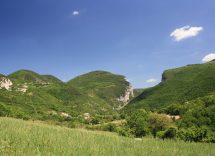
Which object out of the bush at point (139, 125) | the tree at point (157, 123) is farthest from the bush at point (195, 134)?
the tree at point (157, 123)

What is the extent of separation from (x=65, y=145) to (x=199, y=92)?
634 ft

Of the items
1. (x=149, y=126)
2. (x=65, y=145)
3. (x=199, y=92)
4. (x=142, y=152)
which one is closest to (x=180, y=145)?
(x=142, y=152)

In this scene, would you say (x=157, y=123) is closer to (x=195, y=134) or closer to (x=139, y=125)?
→ (x=139, y=125)

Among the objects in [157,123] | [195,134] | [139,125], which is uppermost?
[157,123]

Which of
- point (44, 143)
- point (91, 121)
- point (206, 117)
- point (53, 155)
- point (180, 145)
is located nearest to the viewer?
point (53, 155)

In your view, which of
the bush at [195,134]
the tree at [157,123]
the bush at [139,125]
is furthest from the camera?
the tree at [157,123]

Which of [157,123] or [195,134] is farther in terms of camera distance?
[157,123]

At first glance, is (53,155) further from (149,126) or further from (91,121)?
(91,121)

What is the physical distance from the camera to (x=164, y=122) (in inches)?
2443

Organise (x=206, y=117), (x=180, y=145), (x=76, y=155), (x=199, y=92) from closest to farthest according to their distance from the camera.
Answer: (x=76, y=155), (x=180, y=145), (x=206, y=117), (x=199, y=92)

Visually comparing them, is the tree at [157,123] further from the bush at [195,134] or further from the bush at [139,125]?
the bush at [195,134]

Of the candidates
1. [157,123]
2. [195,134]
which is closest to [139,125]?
[157,123]

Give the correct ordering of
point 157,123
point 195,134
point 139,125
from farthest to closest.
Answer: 1. point 157,123
2. point 139,125
3. point 195,134

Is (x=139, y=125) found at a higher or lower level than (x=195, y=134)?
higher
